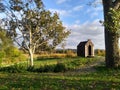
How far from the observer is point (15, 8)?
36469 mm

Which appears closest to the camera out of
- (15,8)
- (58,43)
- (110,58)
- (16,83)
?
(16,83)

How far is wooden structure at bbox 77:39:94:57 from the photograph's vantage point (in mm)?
55375

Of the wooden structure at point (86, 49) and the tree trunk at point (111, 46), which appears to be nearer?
the tree trunk at point (111, 46)


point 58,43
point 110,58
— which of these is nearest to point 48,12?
point 58,43

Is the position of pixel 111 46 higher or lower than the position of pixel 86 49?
lower

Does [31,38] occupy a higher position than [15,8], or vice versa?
[15,8]

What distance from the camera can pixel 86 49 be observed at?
5509cm

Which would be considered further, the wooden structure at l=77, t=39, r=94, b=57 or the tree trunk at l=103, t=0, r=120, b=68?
the wooden structure at l=77, t=39, r=94, b=57

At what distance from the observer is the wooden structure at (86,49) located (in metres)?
55.4

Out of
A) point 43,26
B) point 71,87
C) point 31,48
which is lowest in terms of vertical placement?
point 71,87

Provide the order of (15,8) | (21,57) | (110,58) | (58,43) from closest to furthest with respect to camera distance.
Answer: (110,58), (15,8), (58,43), (21,57)

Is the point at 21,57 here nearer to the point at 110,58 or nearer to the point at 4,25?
the point at 4,25

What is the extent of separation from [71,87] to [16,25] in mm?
24614

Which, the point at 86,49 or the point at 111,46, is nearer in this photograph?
the point at 111,46
